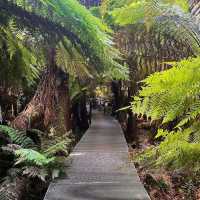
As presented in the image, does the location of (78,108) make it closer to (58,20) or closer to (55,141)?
(55,141)

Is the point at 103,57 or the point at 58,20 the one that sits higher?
the point at 58,20

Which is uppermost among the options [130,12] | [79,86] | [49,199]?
[130,12]

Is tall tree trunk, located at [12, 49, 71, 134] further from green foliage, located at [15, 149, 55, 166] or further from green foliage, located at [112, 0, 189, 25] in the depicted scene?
green foliage, located at [112, 0, 189, 25]

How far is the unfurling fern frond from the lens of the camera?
587 centimetres

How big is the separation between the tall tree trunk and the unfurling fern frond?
31.2 inches

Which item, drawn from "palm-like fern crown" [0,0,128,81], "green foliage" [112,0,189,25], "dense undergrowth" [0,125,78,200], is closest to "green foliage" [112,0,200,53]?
"green foliage" [112,0,189,25]

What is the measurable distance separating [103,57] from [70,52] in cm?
27

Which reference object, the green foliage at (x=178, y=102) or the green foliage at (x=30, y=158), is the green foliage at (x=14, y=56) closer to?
the green foliage at (x=30, y=158)

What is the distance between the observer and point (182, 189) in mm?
6453

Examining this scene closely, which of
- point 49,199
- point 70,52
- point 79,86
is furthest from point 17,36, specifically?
point 79,86

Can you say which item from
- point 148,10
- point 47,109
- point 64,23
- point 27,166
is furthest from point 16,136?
point 64,23

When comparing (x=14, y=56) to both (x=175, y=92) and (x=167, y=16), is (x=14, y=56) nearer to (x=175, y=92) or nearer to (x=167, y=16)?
(x=167, y=16)

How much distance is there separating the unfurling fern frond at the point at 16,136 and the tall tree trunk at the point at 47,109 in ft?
2.60

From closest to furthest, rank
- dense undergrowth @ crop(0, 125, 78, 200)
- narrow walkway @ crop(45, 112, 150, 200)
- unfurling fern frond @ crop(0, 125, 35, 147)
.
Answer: narrow walkway @ crop(45, 112, 150, 200) → dense undergrowth @ crop(0, 125, 78, 200) → unfurling fern frond @ crop(0, 125, 35, 147)
